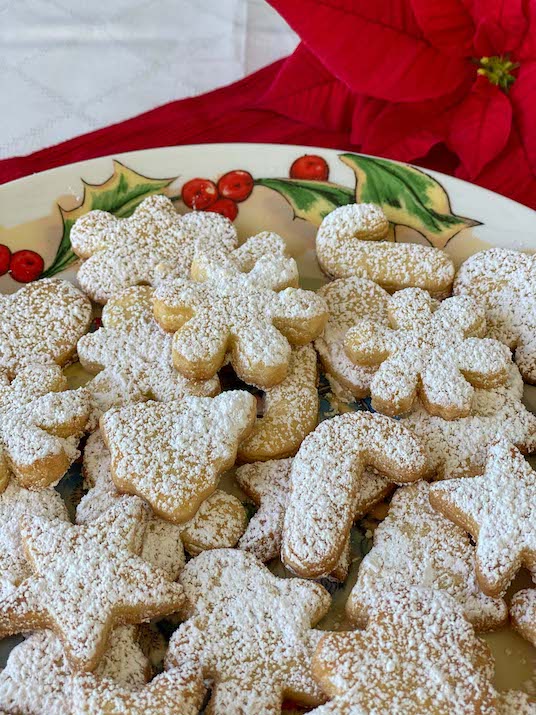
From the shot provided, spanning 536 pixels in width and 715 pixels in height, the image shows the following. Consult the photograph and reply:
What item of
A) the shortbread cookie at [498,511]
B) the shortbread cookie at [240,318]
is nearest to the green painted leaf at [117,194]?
the shortbread cookie at [240,318]

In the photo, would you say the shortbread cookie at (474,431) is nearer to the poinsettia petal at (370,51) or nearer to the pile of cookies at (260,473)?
the pile of cookies at (260,473)

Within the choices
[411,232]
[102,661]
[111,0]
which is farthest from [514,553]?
[111,0]

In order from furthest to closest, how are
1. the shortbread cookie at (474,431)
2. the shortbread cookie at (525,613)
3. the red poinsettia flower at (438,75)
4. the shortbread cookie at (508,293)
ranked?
the red poinsettia flower at (438,75) → the shortbread cookie at (508,293) → the shortbread cookie at (474,431) → the shortbread cookie at (525,613)

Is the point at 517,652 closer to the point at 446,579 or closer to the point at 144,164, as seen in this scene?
the point at 446,579

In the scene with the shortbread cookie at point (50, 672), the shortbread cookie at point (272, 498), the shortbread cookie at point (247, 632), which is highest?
the shortbread cookie at point (272, 498)

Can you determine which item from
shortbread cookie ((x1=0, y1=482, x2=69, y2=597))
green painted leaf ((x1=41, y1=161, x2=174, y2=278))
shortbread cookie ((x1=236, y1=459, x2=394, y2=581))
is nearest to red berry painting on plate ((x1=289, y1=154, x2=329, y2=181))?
green painted leaf ((x1=41, y1=161, x2=174, y2=278))

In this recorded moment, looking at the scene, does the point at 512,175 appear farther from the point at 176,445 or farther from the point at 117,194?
the point at 176,445
